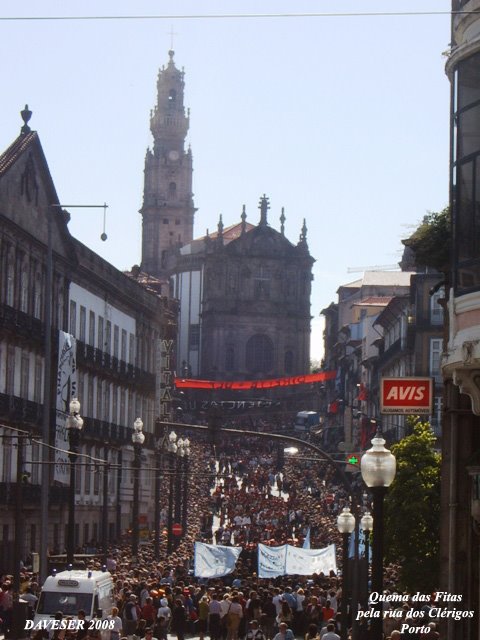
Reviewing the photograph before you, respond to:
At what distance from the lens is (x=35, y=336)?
6153 cm

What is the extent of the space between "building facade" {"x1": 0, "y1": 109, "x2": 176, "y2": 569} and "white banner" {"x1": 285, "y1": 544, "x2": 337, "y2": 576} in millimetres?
6635

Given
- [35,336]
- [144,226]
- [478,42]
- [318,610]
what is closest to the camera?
[478,42]

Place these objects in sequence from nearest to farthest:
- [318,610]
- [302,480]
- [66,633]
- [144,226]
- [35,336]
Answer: [66,633] < [318,610] < [35,336] < [302,480] < [144,226]

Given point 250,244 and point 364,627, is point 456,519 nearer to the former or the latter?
point 364,627

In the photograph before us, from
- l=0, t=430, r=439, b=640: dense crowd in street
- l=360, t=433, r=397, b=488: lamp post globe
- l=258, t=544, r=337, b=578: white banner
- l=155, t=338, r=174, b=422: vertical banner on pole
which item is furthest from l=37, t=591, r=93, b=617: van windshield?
l=155, t=338, r=174, b=422: vertical banner on pole

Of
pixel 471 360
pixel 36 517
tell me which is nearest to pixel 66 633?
pixel 471 360

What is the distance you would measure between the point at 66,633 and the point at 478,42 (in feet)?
44.4

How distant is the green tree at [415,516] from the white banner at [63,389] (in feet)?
62.1

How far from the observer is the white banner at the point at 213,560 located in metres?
46.0

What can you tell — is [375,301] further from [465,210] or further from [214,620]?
[465,210]

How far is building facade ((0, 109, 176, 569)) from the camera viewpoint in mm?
58031

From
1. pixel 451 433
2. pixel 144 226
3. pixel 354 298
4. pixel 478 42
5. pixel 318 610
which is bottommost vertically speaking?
pixel 318 610

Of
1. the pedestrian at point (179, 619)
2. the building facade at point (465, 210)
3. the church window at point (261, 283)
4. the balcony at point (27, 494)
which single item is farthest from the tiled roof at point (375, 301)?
the building facade at point (465, 210)

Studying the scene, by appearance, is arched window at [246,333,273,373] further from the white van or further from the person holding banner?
the white van
